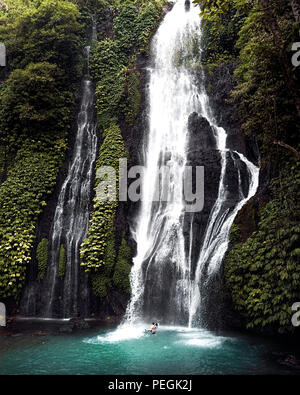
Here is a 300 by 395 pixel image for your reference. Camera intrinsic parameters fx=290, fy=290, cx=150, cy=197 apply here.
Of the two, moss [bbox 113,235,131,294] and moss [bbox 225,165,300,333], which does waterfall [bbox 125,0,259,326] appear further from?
moss [bbox 225,165,300,333]

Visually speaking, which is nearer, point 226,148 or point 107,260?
point 107,260

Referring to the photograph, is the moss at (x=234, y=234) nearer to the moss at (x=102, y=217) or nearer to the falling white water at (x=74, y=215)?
the moss at (x=102, y=217)

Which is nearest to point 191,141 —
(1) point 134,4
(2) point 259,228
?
(2) point 259,228

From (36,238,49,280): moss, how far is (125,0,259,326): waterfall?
355 centimetres

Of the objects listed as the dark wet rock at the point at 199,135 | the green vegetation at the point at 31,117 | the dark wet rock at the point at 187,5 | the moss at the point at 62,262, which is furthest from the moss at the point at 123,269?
the dark wet rock at the point at 187,5

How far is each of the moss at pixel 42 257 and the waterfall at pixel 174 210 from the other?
140 inches

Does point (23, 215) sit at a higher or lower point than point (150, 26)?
lower

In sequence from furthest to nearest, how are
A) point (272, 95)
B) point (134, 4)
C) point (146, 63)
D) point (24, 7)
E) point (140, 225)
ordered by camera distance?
1. point (134, 4)
2. point (24, 7)
3. point (146, 63)
4. point (140, 225)
5. point (272, 95)

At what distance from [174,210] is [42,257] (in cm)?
554

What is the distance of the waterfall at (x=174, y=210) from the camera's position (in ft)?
31.4

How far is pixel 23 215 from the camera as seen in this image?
39.8 feet

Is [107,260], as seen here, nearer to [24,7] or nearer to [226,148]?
[226,148]

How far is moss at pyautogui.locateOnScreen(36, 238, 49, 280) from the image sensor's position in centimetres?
1125

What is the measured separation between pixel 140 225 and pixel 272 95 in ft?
22.2
